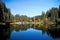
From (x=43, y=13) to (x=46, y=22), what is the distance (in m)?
21.0

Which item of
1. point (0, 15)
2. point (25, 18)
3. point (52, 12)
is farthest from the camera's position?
point (25, 18)

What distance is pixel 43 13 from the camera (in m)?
77.2

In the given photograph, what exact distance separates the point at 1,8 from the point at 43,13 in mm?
35755

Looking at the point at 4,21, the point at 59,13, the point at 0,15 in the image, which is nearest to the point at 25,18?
the point at 59,13

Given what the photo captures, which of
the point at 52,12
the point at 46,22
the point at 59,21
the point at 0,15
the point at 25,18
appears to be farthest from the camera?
the point at 25,18

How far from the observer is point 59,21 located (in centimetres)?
4803

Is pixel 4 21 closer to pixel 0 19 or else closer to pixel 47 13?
pixel 0 19

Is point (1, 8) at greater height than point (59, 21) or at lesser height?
greater

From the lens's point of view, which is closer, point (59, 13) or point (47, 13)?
point (59, 13)

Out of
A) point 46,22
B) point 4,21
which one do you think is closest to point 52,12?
point 46,22

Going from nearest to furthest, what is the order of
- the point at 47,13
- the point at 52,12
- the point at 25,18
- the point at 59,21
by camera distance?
the point at 59,21, the point at 52,12, the point at 47,13, the point at 25,18

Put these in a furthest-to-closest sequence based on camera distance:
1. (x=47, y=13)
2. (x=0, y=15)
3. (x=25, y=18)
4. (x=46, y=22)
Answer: (x=25, y=18), (x=47, y=13), (x=46, y=22), (x=0, y=15)

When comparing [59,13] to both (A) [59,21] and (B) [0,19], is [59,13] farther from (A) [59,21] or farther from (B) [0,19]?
(B) [0,19]

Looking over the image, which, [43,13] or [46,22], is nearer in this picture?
[46,22]
